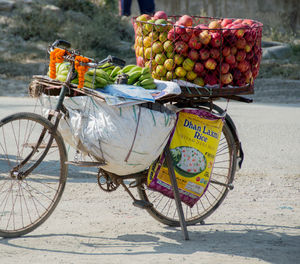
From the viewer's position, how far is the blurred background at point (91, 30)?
46.0 feet

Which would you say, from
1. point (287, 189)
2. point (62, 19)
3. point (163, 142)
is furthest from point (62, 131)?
point (62, 19)

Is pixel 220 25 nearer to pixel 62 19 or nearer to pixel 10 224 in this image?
pixel 10 224

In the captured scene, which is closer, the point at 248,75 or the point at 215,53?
the point at 215,53

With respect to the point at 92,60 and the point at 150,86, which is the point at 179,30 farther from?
the point at 92,60

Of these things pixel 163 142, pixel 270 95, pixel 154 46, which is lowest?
pixel 270 95

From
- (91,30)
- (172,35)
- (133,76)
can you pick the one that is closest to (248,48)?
(172,35)

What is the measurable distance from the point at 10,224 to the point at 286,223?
2172mm

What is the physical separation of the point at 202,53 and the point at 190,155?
0.75 m

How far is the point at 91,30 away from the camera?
16.2m

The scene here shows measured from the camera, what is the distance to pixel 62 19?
1758 cm

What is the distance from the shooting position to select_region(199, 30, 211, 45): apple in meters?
3.89

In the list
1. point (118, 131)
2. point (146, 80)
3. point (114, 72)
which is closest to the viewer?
point (118, 131)

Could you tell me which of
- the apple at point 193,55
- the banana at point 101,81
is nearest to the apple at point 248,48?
the apple at point 193,55

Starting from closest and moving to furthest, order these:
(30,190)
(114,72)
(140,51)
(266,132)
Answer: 1. (114,72)
2. (140,51)
3. (30,190)
4. (266,132)
